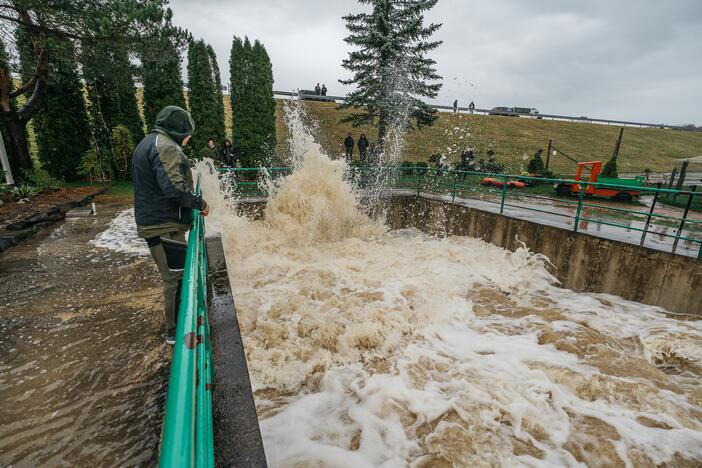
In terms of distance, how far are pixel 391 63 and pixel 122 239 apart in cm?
1557

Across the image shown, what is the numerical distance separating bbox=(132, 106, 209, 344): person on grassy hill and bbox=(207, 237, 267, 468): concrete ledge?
58 cm

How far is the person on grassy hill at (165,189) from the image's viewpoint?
2.62m

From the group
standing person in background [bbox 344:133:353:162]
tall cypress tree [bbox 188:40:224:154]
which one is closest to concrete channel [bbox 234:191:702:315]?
standing person in background [bbox 344:133:353:162]

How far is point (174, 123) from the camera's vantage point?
2713 mm

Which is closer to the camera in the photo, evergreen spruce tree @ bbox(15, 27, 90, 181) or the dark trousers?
the dark trousers

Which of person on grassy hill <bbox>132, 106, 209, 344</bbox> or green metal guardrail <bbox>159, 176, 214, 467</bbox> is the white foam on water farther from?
green metal guardrail <bbox>159, 176, 214, 467</bbox>

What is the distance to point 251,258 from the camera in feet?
23.4

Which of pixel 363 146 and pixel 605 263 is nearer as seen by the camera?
Answer: pixel 605 263

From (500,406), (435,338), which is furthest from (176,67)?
(500,406)

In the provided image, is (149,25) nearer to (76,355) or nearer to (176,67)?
(176,67)

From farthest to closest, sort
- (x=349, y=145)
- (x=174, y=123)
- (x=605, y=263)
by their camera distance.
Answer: (x=349, y=145), (x=605, y=263), (x=174, y=123)

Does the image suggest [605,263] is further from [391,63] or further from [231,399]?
[391,63]

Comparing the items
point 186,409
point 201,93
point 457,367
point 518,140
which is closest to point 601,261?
point 457,367

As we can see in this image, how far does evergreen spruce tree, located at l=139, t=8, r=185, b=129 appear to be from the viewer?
10.8 metres
